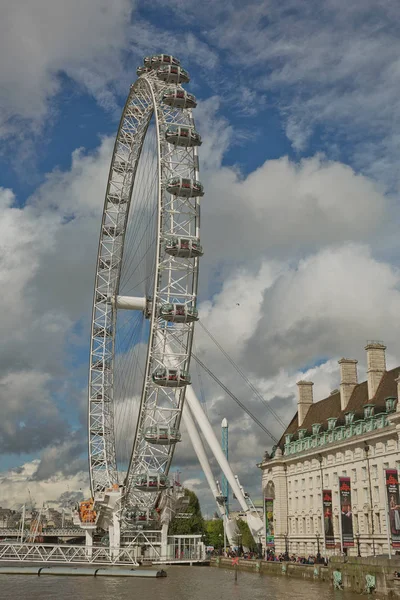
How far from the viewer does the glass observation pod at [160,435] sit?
61094mm

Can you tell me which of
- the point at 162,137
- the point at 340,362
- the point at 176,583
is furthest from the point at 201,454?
the point at 162,137

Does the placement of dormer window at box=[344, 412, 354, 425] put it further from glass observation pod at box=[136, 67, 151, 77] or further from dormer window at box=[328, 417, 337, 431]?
glass observation pod at box=[136, 67, 151, 77]

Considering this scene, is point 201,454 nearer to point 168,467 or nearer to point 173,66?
point 168,467

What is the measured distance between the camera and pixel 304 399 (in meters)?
83.9

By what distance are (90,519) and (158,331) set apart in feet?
65.3

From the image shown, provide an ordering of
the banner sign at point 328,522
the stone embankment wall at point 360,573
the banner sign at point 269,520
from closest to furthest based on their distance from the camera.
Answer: the stone embankment wall at point 360,573 → the banner sign at point 328,522 → the banner sign at point 269,520

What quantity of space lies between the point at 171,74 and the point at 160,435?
30722 millimetres

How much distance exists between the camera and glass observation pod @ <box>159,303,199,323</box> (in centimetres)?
6097

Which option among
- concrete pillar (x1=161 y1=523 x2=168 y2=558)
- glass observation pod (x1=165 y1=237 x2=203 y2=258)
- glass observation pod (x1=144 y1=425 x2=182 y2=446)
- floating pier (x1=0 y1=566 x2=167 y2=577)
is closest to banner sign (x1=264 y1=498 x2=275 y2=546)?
concrete pillar (x1=161 y1=523 x2=168 y2=558)

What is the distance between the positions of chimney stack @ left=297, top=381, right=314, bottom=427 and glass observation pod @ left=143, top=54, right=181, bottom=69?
122ft

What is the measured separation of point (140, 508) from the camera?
220 ft

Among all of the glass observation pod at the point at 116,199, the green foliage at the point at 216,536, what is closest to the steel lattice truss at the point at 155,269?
the glass observation pod at the point at 116,199

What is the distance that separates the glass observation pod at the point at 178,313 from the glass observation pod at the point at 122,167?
16859mm

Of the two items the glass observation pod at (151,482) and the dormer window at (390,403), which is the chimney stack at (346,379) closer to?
the dormer window at (390,403)
